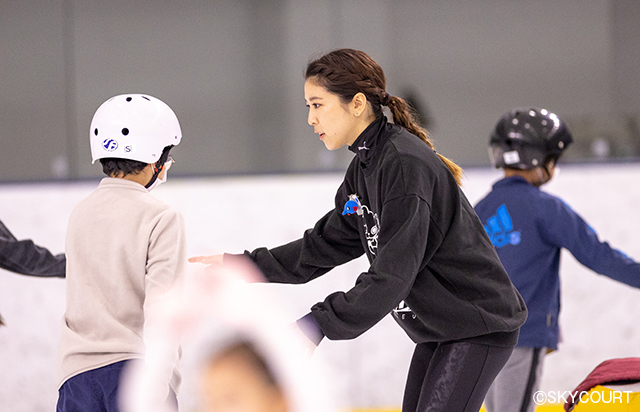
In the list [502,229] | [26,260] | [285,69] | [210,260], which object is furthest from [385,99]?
[285,69]

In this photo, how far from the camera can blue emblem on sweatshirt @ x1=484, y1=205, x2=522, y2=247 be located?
264 cm

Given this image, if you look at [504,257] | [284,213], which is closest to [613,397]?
[504,257]

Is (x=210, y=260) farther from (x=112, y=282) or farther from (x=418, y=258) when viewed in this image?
(x=418, y=258)

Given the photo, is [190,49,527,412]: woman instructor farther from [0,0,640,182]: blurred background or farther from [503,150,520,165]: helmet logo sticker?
[0,0,640,182]: blurred background

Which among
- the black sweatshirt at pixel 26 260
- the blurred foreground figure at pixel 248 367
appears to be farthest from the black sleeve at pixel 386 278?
the black sweatshirt at pixel 26 260

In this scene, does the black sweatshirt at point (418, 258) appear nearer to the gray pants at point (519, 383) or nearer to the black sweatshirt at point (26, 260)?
the gray pants at point (519, 383)

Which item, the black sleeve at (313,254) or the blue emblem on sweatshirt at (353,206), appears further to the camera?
the black sleeve at (313,254)

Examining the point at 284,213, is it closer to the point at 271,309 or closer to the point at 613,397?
the point at 613,397

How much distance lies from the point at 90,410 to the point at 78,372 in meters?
0.10

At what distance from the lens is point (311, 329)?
144 cm

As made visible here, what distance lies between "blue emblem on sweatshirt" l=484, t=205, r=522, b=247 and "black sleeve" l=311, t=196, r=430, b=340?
3.53ft

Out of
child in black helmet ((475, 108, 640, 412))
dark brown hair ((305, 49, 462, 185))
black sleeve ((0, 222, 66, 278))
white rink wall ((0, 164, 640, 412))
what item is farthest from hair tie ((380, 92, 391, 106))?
white rink wall ((0, 164, 640, 412))

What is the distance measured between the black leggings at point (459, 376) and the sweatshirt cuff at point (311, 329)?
0.50m

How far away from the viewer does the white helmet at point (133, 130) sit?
2.07 m
